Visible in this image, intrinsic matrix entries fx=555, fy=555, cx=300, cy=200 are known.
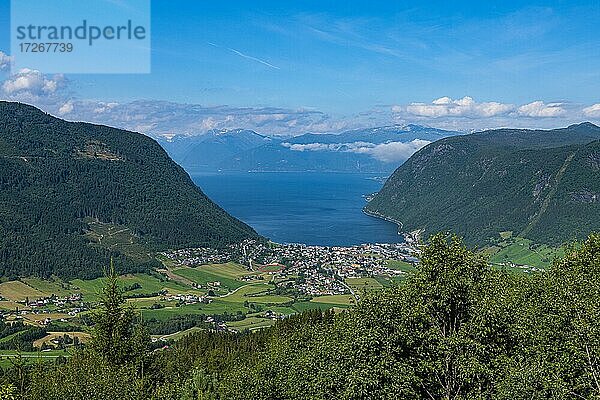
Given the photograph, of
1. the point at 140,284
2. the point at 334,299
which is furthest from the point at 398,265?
the point at 140,284

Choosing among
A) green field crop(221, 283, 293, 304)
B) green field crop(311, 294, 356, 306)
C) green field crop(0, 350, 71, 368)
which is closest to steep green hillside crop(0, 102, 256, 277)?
green field crop(221, 283, 293, 304)

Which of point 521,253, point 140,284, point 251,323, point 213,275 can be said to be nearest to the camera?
point 251,323

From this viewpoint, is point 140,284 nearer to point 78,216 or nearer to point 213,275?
point 213,275

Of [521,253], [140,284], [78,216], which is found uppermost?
[78,216]

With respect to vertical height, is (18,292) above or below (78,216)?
below

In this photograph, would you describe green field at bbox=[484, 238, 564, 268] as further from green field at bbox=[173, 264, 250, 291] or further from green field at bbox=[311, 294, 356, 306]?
green field at bbox=[173, 264, 250, 291]

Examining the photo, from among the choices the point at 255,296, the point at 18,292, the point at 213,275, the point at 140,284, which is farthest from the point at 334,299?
the point at 18,292

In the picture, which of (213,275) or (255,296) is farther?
(213,275)

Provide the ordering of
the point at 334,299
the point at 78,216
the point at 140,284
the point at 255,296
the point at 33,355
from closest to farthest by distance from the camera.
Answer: the point at 33,355 < the point at 334,299 < the point at 255,296 < the point at 140,284 < the point at 78,216


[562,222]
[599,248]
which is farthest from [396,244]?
[599,248]

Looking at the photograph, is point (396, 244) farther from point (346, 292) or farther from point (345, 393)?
point (345, 393)
